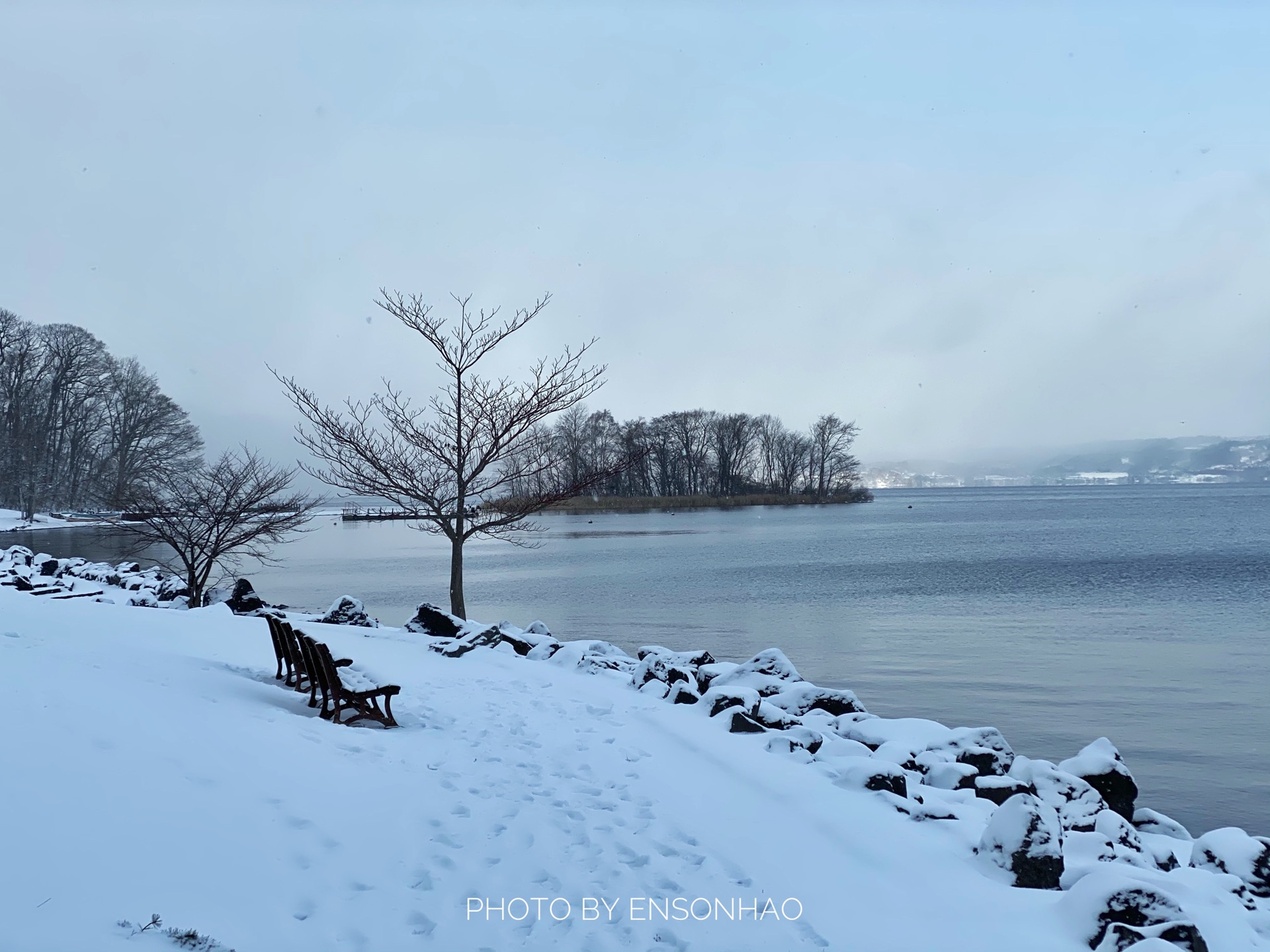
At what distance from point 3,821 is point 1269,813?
981 centimetres

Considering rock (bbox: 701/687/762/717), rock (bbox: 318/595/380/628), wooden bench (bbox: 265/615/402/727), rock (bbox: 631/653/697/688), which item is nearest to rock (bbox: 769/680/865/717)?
rock (bbox: 701/687/762/717)

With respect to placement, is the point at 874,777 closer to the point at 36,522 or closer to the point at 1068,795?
the point at 1068,795

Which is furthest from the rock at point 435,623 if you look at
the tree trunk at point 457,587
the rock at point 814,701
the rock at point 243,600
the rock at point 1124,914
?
the rock at point 1124,914

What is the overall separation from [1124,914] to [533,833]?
3119mm

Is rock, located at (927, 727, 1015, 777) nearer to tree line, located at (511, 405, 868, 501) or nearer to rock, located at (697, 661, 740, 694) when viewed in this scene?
rock, located at (697, 661, 740, 694)

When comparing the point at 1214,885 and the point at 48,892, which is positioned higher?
the point at 48,892

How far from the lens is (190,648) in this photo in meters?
8.79

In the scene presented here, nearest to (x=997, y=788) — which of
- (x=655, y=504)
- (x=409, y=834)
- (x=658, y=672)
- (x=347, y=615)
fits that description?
(x=658, y=672)

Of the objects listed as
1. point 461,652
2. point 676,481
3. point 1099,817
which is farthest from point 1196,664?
point 676,481

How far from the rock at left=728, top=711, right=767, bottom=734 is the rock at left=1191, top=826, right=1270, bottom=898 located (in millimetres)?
3370

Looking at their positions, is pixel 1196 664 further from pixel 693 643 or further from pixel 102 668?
pixel 102 668

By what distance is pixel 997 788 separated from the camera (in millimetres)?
6375

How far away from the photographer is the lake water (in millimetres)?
10477

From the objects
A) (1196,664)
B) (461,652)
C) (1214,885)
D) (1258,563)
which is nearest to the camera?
(1214,885)
